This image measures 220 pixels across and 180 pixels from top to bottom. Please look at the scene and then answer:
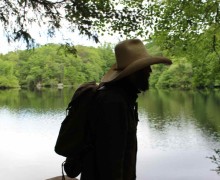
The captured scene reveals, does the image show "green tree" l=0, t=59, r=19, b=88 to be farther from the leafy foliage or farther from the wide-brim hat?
the wide-brim hat

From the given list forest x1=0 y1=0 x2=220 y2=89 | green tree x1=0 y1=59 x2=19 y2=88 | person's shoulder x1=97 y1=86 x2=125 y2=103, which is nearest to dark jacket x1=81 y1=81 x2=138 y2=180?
person's shoulder x1=97 y1=86 x2=125 y2=103

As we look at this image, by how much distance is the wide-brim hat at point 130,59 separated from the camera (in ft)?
4.49

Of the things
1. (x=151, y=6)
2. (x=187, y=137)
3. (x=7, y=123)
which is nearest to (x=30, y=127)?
(x=7, y=123)

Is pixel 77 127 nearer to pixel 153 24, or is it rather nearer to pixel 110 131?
pixel 110 131

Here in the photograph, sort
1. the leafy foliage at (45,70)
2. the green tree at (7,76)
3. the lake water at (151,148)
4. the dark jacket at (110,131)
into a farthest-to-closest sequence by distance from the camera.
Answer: the leafy foliage at (45,70) → the green tree at (7,76) → the lake water at (151,148) → the dark jacket at (110,131)

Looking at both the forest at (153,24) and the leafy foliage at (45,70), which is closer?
the forest at (153,24)

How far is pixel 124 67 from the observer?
1.44 meters

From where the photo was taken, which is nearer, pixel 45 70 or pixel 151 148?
pixel 151 148

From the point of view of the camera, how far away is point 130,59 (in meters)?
1.43

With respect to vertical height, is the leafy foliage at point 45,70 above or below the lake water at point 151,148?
above

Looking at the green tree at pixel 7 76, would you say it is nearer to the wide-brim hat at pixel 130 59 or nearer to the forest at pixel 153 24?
the forest at pixel 153 24

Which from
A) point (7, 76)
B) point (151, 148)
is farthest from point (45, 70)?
point (151, 148)

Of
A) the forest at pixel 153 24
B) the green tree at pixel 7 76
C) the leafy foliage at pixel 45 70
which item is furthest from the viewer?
the leafy foliage at pixel 45 70

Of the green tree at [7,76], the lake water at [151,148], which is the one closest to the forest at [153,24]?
the lake water at [151,148]
